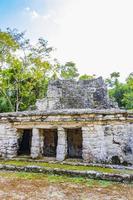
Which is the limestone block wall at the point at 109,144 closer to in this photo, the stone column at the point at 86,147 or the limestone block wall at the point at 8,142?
the stone column at the point at 86,147

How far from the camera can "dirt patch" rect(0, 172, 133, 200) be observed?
547 centimetres

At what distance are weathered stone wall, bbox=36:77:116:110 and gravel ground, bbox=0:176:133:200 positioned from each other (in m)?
7.62

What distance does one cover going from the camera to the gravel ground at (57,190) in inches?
215

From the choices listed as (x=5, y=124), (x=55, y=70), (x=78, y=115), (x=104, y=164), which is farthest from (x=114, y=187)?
(x=55, y=70)

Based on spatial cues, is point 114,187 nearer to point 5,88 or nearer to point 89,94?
point 89,94

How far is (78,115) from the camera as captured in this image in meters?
8.28

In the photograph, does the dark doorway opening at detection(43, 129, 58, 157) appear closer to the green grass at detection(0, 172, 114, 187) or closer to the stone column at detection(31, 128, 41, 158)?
the stone column at detection(31, 128, 41, 158)

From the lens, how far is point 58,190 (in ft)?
19.5

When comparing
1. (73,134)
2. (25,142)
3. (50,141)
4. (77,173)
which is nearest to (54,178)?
(77,173)

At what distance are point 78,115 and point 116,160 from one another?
6.07 ft

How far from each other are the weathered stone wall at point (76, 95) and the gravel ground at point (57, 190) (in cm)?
762

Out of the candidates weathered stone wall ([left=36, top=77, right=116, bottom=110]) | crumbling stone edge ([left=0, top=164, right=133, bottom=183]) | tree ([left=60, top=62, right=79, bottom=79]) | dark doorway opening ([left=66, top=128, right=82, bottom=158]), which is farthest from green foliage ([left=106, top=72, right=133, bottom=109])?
crumbling stone edge ([left=0, top=164, right=133, bottom=183])

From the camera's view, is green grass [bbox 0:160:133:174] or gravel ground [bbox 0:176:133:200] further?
green grass [bbox 0:160:133:174]

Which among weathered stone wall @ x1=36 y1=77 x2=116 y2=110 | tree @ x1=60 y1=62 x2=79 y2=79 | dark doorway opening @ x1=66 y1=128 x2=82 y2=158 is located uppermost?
tree @ x1=60 y1=62 x2=79 y2=79
